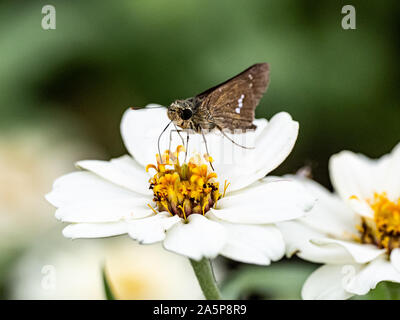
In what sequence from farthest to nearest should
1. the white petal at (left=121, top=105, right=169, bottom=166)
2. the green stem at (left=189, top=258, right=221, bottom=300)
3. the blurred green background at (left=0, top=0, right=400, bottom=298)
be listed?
the blurred green background at (left=0, top=0, right=400, bottom=298) → the white petal at (left=121, top=105, right=169, bottom=166) → the green stem at (left=189, top=258, right=221, bottom=300)

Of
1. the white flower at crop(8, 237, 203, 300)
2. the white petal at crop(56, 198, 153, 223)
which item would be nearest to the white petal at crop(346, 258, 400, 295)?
the white petal at crop(56, 198, 153, 223)

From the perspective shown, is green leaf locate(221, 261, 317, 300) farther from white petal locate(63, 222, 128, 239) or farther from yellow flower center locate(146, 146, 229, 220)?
white petal locate(63, 222, 128, 239)

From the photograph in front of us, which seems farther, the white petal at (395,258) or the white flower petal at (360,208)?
the white flower petal at (360,208)

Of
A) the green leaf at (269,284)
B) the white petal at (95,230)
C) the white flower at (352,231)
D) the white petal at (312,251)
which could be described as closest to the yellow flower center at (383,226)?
the white flower at (352,231)

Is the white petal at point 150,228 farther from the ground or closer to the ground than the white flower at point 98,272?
farther from the ground

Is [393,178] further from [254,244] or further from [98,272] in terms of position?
[98,272]

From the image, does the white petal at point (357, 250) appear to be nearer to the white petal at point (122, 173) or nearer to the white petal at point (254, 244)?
the white petal at point (254, 244)

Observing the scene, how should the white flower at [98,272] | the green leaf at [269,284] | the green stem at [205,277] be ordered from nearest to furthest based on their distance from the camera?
1. the green stem at [205,277]
2. the green leaf at [269,284]
3. the white flower at [98,272]

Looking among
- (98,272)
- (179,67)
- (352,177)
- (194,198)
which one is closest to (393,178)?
(352,177)
